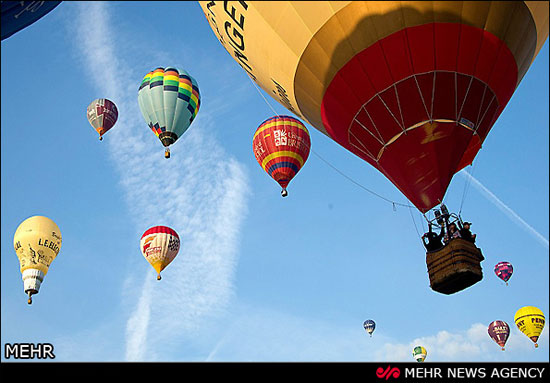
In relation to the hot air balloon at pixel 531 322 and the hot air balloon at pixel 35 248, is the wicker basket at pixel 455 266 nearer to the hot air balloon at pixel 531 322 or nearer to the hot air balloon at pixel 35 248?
the hot air balloon at pixel 35 248

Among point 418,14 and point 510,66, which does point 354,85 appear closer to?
point 418,14

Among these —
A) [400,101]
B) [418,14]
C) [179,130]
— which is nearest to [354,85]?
[400,101]

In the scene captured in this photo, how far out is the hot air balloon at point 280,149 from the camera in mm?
17922

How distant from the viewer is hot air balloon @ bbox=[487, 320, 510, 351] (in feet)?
90.8

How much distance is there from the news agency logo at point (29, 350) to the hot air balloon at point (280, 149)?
1030 centimetres

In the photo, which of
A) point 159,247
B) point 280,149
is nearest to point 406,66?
point 280,149

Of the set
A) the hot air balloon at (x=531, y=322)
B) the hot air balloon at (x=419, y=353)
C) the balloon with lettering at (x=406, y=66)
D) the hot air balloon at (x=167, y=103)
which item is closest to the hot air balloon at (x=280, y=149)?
the hot air balloon at (x=167, y=103)

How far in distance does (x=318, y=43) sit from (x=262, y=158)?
8450 mm

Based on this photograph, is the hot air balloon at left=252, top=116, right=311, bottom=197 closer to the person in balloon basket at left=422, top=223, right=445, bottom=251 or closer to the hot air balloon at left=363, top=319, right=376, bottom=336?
the person in balloon basket at left=422, top=223, right=445, bottom=251

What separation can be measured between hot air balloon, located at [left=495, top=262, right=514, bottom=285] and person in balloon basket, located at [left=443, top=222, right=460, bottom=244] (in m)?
22.9

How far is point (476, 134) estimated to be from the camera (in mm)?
10461

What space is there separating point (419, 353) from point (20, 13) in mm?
28024
